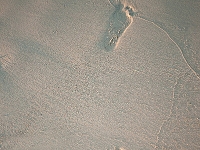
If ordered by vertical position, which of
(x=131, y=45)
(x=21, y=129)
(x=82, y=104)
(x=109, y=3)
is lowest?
(x=21, y=129)

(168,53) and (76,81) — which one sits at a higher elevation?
(168,53)

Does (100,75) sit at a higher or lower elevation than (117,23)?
lower

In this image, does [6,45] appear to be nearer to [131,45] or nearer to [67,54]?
[67,54]

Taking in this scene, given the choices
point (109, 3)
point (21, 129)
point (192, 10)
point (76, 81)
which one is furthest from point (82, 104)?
point (192, 10)
